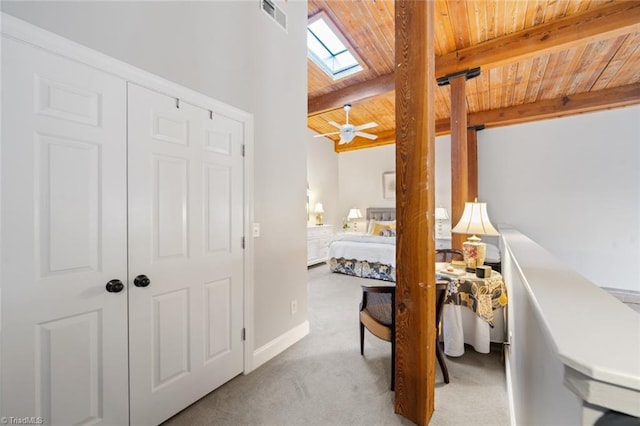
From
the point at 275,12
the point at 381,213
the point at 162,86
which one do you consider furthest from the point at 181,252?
the point at 381,213

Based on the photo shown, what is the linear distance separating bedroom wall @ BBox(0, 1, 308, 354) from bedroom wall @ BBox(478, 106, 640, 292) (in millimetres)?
5024

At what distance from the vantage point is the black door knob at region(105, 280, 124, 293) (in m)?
1.34

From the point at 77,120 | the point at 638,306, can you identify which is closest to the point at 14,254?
the point at 77,120

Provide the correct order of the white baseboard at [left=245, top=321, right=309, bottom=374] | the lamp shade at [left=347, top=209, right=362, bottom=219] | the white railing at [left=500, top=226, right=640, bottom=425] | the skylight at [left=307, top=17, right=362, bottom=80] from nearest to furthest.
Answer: the white railing at [left=500, top=226, right=640, bottom=425] < the white baseboard at [left=245, top=321, right=309, bottom=374] < the skylight at [left=307, top=17, right=362, bottom=80] < the lamp shade at [left=347, top=209, right=362, bottom=219]

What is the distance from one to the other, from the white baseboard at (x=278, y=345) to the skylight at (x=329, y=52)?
12.3 feet

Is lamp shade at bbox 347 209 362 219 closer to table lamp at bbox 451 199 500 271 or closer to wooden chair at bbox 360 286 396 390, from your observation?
table lamp at bbox 451 199 500 271

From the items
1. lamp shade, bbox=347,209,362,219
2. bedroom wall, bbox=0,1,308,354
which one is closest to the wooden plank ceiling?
bedroom wall, bbox=0,1,308,354

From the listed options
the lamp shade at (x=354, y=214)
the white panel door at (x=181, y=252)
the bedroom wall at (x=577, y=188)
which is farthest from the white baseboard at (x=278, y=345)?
the bedroom wall at (x=577, y=188)

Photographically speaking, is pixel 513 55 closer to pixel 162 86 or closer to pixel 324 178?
pixel 162 86

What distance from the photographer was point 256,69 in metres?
2.15

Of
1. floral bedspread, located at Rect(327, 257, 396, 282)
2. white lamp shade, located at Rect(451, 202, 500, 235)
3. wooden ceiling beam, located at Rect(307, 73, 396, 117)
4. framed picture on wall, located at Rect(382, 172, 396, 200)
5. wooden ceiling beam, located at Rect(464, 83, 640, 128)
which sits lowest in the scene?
floral bedspread, located at Rect(327, 257, 396, 282)

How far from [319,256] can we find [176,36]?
4.92 metres

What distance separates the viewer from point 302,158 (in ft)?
8.55

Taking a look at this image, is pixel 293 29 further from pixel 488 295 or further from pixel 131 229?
pixel 488 295
